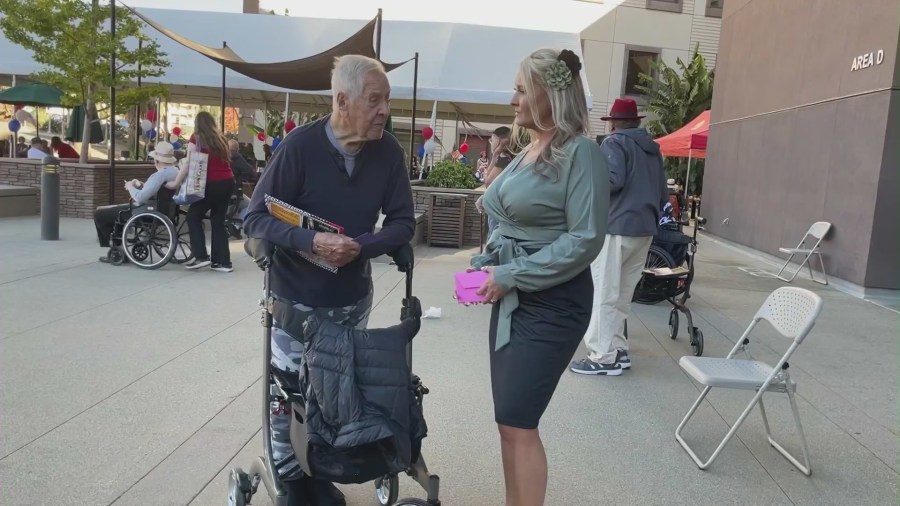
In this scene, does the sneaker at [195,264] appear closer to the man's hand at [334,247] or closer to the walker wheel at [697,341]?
the walker wheel at [697,341]

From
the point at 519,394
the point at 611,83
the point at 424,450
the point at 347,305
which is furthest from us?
the point at 611,83

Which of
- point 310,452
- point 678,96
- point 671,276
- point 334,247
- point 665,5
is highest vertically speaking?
point 665,5

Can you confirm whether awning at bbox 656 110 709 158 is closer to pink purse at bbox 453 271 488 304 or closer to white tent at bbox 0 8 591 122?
white tent at bbox 0 8 591 122

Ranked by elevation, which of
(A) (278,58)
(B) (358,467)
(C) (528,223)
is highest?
(A) (278,58)

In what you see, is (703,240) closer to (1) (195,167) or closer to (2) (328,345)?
(1) (195,167)

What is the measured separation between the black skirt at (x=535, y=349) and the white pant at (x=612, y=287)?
8.48 feet

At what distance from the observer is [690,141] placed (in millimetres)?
18125

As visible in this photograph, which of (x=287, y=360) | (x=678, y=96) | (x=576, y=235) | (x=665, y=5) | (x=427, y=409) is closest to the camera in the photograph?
(x=576, y=235)

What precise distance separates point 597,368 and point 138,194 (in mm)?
5665

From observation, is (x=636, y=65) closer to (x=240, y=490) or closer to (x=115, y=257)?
(x=115, y=257)

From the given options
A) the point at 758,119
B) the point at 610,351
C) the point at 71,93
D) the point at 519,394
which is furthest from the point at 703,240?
the point at 519,394

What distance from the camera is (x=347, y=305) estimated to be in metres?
2.72

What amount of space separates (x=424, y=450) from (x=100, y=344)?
2.83 m

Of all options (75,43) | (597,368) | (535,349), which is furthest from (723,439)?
(75,43)
